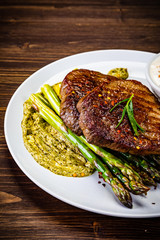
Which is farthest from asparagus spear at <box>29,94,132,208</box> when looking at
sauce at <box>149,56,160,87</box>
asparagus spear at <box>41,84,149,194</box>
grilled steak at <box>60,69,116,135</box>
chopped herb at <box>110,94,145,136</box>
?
sauce at <box>149,56,160,87</box>

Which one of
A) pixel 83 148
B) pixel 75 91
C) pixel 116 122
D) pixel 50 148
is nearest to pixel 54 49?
pixel 75 91

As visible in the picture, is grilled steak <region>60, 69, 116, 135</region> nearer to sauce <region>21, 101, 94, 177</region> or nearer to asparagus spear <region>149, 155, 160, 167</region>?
sauce <region>21, 101, 94, 177</region>

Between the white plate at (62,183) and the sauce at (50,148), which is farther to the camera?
the sauce at (50,148)

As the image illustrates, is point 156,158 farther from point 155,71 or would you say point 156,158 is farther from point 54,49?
point 54,49

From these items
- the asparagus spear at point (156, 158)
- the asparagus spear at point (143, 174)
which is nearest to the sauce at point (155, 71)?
the asparagus spear at point (156, 158)

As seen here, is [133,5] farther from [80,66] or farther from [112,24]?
[80,66]

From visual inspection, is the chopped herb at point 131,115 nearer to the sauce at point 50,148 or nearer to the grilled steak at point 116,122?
the grilled steak at point 116,122

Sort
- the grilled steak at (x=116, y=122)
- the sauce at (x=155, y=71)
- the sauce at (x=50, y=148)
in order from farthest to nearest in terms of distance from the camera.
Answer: the sauce at (x=155, y=71) → the sauce at (x=50, y=148) → the grilled steak at (x=116, y=122)
